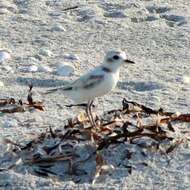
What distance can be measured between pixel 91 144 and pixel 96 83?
39 cm

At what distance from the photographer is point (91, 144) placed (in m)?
4.61

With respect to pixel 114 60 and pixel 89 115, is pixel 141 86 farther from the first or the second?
pixel 89 115

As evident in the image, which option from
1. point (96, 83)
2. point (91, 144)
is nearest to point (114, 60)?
point (96, 83)

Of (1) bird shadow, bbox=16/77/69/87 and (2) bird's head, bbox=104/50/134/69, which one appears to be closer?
(2) bird's head, bbox=104/50/134/69

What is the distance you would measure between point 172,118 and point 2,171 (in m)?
1.23

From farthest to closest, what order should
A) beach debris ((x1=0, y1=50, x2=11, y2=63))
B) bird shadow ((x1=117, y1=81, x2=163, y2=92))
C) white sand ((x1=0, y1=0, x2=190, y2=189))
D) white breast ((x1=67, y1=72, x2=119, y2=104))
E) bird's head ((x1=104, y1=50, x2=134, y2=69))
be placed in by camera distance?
beach debris ((x1=0, y1=50, x2=11, y2=63)) < bird shadow ((x1=117, y1=81, x2=163, y2=92)) < bird's head ((x1=104, y1=50, x2=134, y2=69)) < white breast ((x1=67, y1=72, x2=119, y2=104)) < white sand ((x1=0, y1=0, x2=190, y2=189))

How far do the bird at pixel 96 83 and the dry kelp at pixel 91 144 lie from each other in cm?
13

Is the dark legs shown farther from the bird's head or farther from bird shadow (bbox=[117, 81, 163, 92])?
bird shadow (bbox=[117, 81, 163, 92])

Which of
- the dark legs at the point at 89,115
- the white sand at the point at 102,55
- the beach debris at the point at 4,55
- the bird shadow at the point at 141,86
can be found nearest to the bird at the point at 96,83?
the dark legs at the point at 89,115

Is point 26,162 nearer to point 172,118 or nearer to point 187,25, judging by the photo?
point 172,118

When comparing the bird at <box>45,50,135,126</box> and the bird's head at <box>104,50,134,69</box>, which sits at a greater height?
the bird's head at <box>104,50,134,69</box>

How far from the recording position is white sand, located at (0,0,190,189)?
174 inches

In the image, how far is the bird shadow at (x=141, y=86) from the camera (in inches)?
230

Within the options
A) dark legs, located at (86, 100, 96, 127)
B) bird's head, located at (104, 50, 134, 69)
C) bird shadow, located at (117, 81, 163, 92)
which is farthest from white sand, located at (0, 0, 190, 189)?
bird's head, located at (104, 50, 134, 69)
